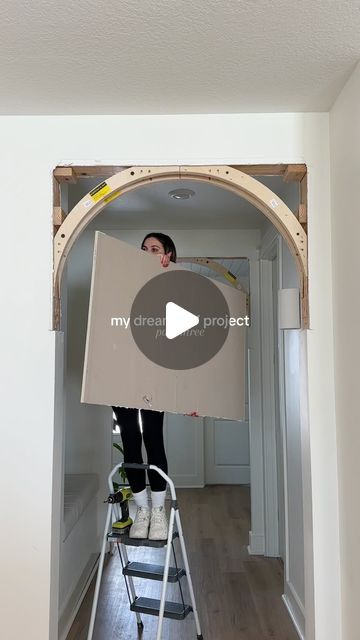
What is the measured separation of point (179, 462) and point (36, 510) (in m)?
3.91

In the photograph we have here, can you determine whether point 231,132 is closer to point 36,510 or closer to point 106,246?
point 106,246

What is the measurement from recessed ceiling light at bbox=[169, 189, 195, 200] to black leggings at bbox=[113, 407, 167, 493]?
1384 mm

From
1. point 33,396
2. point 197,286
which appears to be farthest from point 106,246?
point 33,396

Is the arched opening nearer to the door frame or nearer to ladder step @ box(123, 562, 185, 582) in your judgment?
ladder step @ box(123, 562, 185, 582)

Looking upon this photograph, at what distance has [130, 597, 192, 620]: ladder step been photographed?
2404mm

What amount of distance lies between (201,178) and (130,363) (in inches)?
32.8

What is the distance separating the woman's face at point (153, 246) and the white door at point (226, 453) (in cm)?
382

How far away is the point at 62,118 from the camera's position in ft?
7.54

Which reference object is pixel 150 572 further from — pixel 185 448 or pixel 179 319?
pixel 185 448

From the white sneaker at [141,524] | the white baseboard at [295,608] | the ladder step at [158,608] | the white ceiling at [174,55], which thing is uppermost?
the white ceiling at [174,55]

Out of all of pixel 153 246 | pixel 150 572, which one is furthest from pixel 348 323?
pixel 150 572

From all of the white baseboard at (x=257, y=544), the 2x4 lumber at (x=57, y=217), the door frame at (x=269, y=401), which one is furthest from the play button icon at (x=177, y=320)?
the white baseboard at (x=257, y=544)

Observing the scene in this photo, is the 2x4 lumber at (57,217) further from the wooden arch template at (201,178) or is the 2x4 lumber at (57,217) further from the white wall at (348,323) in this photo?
the white wall at (348,323)

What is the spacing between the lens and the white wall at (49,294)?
2.14 m
